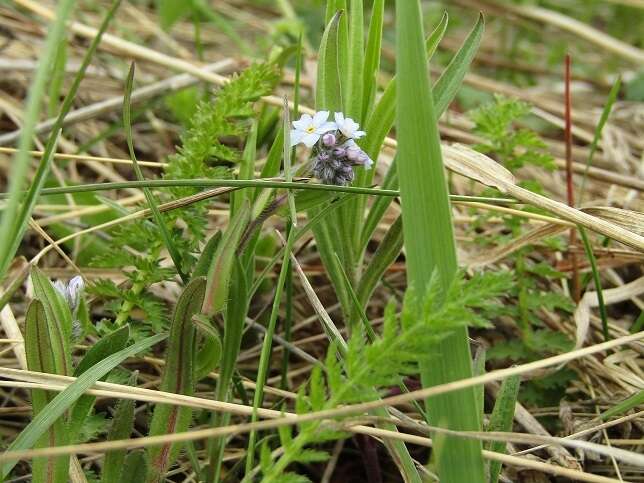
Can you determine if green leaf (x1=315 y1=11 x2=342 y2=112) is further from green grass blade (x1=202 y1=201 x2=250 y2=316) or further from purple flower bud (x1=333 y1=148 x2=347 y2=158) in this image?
green grass blade (x1=202 y1=201 x2=250 y2=316)

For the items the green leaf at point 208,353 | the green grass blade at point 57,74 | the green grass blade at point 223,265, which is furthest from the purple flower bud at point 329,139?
the green grass blade at point 57,74

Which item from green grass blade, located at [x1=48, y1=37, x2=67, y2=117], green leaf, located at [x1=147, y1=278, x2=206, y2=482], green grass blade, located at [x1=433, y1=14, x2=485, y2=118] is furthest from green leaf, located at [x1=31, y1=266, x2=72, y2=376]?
green grass blade, located at [x1=48, y1=37, x2=67, y2=117]

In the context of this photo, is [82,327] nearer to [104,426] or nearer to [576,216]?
[104,426]

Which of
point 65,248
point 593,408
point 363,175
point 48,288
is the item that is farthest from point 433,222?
point 65,248

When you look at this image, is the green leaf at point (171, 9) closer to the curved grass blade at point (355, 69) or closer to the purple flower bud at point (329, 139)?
the curved grass blade at point (355, 69)

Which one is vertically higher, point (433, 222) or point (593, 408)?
point (433, 222)
